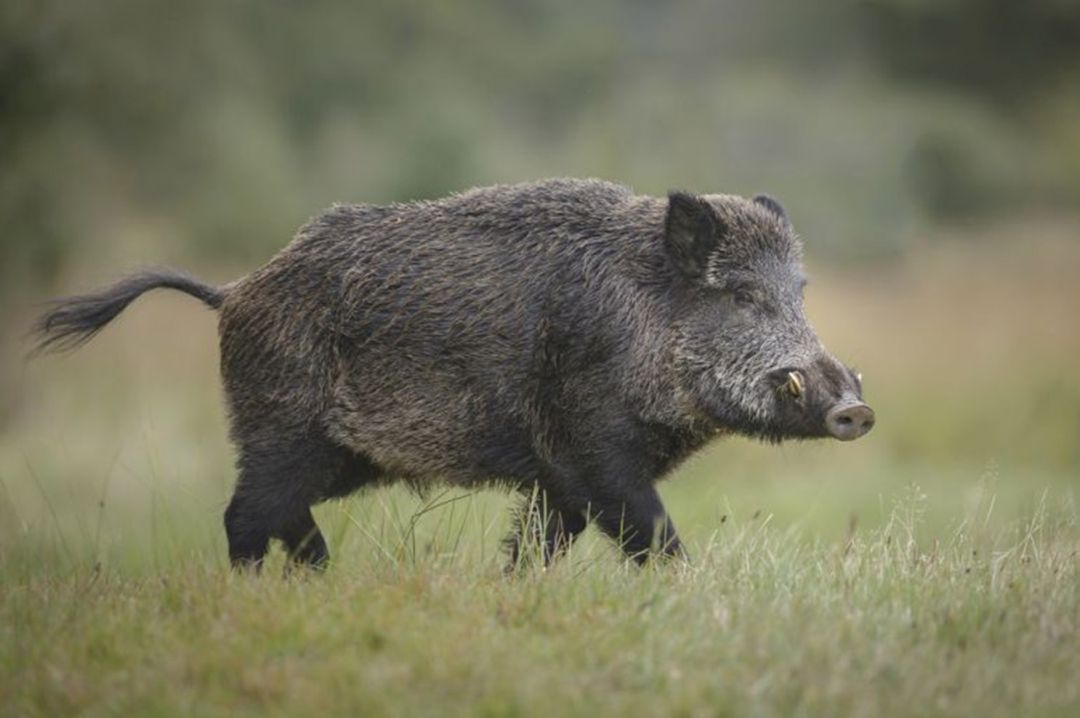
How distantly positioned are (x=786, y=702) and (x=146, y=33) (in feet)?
104

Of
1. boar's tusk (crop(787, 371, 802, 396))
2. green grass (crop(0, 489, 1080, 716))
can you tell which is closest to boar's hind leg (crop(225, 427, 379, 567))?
green grass (crop(0, 489, 1080, 716))

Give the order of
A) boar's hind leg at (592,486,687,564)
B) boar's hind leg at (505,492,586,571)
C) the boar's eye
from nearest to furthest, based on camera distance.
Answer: boar's hind leg at (505,492,586,571), boar's hind leg at (592,486,687,564), the boar's eye

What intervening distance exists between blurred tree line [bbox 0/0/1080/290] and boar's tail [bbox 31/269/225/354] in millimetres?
11847

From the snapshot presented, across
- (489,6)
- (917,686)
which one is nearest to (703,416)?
(917,686)

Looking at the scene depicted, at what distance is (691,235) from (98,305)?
2525 mm

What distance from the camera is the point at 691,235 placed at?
20.7 feet

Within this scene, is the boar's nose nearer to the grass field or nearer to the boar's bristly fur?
the boar's bristly fur

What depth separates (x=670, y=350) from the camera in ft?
20.6

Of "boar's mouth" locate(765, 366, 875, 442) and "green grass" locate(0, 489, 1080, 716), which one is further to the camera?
"boar's mouth" locate(765, 366, 875, 442)

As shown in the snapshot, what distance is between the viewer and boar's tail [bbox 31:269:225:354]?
666cm

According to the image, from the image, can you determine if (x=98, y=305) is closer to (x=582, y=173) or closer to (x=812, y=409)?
(x=812, y=409)

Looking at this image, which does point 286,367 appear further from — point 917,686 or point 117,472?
point 117,472

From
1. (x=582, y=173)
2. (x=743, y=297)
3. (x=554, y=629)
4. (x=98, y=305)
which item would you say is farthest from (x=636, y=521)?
(x=582, y=173)

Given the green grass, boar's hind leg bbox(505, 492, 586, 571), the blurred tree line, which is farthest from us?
the blurred tree line
